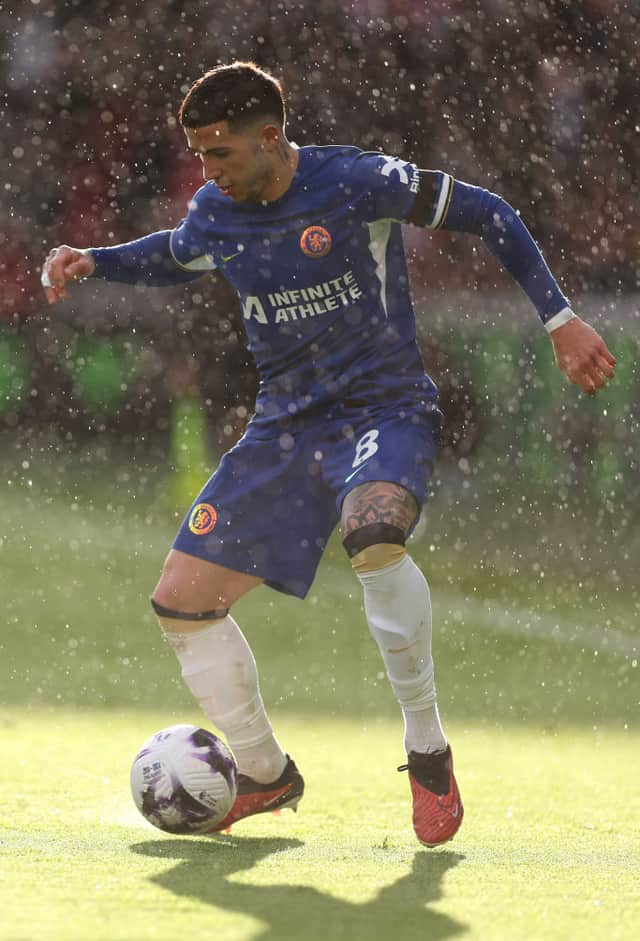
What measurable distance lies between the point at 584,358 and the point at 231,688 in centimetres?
128

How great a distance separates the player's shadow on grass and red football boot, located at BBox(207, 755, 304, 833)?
0.24 m

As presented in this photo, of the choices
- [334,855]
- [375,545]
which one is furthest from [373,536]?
[334,855]

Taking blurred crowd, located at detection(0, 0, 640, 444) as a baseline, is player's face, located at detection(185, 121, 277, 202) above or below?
below

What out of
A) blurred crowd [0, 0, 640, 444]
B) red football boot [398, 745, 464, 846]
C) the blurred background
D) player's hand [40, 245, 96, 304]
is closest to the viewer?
red football boot [398, 745, 464, 846]

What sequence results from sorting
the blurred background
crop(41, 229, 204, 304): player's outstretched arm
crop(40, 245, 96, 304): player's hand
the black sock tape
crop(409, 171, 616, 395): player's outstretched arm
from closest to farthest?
the black sock tape < crop(409, 171, 616, 395): player's outstretched arm < crop(40, 245, 96, 304): player's hand < crop(41, 229, 204, 304): player's outstretched arm < the blurred background

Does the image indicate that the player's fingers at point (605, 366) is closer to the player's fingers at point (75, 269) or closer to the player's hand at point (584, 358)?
the player's hand at point (584, 358)

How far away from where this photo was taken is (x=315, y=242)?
3.82m

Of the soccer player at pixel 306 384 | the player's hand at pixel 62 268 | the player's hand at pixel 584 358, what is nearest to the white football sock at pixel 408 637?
the soccer player at pixel 306 384

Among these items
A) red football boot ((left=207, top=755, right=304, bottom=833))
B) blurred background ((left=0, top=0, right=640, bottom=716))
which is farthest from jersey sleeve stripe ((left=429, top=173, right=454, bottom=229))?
blurred background ((left=0, top=0, right=640, bottom=716))

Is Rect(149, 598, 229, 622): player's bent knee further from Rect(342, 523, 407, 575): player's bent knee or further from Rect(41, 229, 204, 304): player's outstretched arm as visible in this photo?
Rect(41, 229, 204, 304): player's outstretched arm

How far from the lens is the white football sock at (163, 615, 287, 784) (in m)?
3.93

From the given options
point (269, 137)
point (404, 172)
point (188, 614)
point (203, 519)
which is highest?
point (269, 137)

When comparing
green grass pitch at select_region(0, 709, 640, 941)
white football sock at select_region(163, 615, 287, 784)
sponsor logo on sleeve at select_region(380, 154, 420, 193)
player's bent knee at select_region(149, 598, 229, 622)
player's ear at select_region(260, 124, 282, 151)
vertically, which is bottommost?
green grass pitch at select_region(0, 709, 640, 941)

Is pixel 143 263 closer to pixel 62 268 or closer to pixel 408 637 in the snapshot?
pixel 62 268
